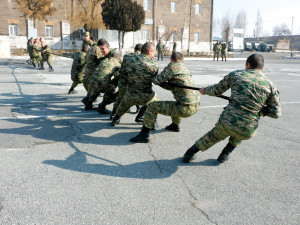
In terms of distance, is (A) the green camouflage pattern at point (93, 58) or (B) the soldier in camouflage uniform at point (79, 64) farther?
(B) the soldier in camouflage uniform at point (79, 64)

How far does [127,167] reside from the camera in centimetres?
400

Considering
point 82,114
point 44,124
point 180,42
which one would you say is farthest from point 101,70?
point 180,42

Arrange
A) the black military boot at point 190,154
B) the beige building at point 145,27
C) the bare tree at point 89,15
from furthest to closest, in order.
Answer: the beige building at point 145,27, the bare tree at point 89,15, the black military boot at point 190,154

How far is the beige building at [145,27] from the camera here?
3250 centimetres

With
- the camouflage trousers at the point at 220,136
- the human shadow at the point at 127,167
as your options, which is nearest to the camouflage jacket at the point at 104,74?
the human shadow at the point at 127,167

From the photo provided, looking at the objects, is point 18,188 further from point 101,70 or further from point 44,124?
point 101,70

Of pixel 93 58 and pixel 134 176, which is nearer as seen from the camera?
pixel 134 176

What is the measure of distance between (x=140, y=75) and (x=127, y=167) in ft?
5.95

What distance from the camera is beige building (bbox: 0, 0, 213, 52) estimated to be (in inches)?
1280

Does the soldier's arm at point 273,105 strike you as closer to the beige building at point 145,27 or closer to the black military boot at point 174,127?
the black military boot at point 174,127

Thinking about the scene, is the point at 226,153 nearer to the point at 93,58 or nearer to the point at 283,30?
the point at 93,58

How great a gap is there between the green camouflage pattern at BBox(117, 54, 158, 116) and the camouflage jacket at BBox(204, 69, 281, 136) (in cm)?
173

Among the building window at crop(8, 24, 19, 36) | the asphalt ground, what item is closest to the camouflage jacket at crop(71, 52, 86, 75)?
the asphalt ground

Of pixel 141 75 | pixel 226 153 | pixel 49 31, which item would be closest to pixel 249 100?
pixel 226 153
